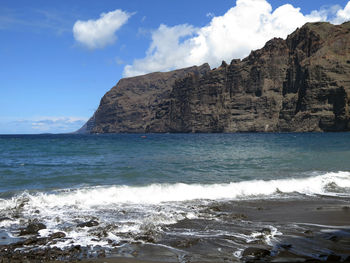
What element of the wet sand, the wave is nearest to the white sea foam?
the wave

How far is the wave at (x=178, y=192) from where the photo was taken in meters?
13.7

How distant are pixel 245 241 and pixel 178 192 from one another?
Result: 7520mm

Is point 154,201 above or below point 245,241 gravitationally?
below

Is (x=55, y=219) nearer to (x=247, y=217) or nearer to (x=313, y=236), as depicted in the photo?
(x=247, y=217)

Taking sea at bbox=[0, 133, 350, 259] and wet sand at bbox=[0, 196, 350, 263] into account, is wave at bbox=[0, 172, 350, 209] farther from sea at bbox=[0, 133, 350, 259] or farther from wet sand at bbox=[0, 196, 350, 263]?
wet sand at bbox=[0, 196, 350, 263]

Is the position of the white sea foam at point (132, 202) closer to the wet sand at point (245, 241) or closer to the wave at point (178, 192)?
the wave at point (178, 192)

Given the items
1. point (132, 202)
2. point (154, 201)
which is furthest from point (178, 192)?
point (132, 202)

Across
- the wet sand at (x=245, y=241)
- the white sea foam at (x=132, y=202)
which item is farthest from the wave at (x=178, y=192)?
the wet sand at (x=245, y=241)

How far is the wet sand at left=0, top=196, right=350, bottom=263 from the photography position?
700 cm

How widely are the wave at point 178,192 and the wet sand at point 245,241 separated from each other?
3290mm

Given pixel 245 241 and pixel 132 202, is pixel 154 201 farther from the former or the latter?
pixel 245 241

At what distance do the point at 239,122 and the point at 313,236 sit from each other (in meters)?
187

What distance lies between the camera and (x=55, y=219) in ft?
35.0

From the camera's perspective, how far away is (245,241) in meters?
8.20
